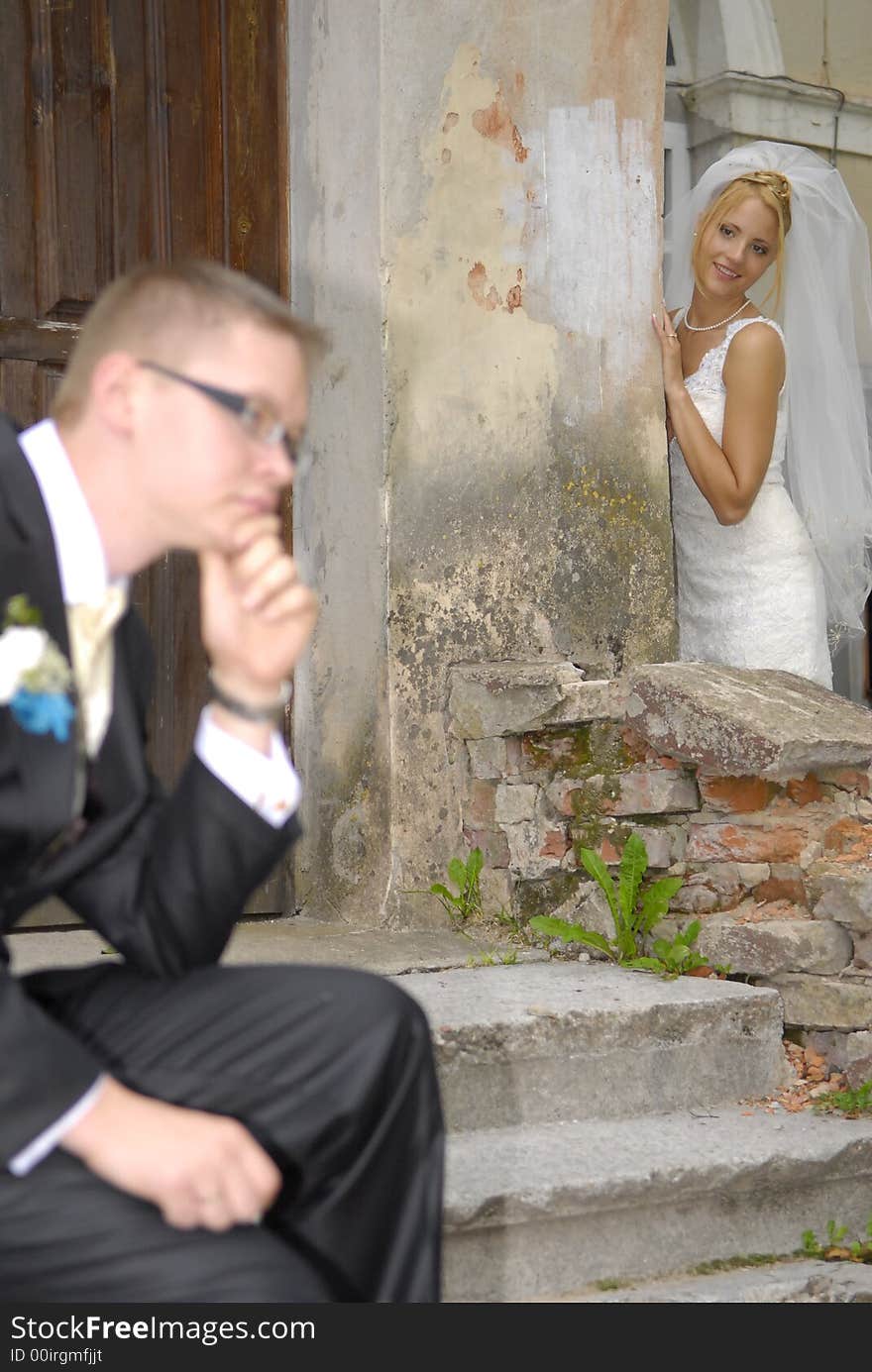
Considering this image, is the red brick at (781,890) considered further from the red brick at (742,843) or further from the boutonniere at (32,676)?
the boutonniere at (32,676)

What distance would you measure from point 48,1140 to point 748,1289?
203 centimetres

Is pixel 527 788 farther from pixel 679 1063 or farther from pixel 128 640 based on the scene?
pixel 128 640

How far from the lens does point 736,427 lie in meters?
4.93

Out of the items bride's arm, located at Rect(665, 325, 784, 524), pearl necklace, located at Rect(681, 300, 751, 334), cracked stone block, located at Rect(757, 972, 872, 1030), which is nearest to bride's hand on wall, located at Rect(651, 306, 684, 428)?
bride's arm, located at Rect(665, 325, 784, 524)

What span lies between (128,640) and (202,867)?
291mm

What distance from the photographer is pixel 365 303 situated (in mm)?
4531

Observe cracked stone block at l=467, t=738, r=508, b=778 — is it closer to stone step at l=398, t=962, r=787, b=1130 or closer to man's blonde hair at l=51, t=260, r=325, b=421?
stone step at l=398, t=962, r=787, b=1130

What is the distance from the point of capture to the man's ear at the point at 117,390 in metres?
1.71

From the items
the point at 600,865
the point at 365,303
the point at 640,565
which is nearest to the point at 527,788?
the point at 600,865

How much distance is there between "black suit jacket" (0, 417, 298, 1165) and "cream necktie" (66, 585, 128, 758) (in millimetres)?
17

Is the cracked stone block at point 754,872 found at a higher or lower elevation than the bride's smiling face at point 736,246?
lower

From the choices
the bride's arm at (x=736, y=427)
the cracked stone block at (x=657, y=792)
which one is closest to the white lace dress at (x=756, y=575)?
the bride's arm at (x=736, y=427)

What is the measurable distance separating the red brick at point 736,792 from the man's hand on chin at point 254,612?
2616mm

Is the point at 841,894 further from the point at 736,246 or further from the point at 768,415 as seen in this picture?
the point at 736,246
